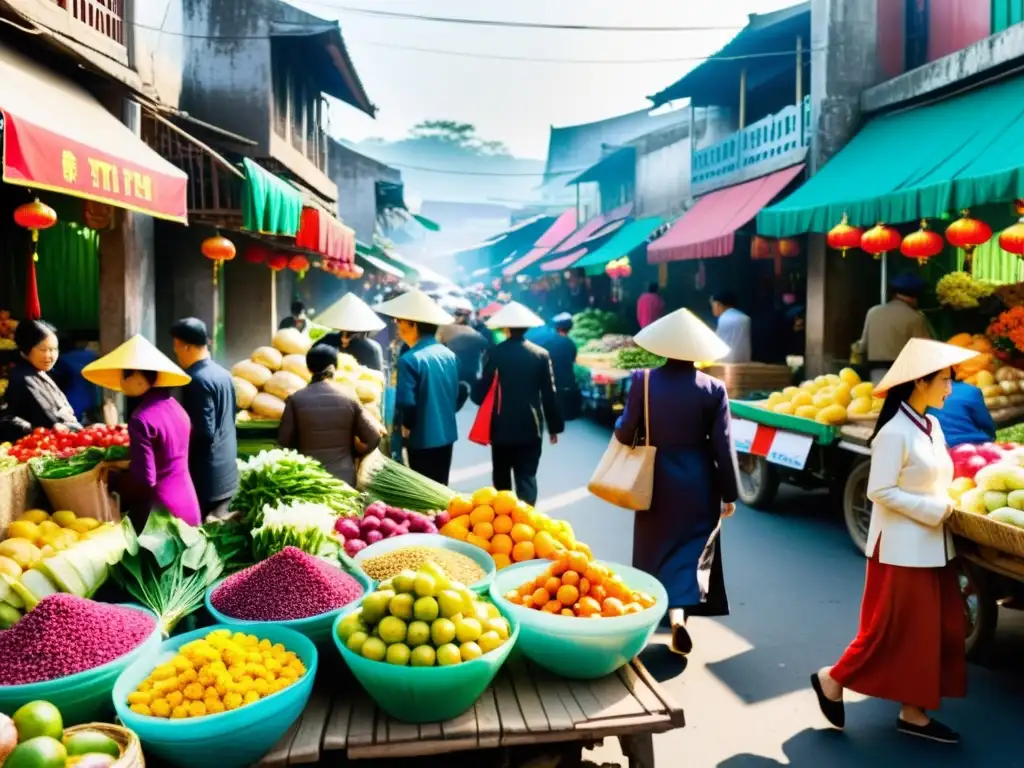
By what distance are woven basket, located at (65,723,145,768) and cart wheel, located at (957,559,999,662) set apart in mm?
4382

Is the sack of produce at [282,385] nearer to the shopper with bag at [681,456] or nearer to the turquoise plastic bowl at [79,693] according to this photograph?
the shopper with bag at [681,456]

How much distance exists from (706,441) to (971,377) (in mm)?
4046

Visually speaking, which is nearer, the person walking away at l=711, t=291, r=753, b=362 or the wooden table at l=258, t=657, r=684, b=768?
the wooden table at l=258, t=657, r=684, b=768

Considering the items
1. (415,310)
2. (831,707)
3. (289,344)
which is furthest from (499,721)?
(289,344)

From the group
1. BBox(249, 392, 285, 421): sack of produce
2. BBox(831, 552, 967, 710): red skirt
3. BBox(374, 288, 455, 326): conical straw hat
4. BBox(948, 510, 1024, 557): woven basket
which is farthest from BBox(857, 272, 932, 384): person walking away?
BBox(249, 392, 285, 421): sack of produce

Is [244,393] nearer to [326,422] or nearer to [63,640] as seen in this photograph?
[326,422]

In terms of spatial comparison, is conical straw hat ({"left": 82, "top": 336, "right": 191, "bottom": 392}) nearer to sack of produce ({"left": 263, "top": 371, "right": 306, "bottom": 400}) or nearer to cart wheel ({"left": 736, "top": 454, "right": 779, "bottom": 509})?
sack of produce ({"left": 263, "top": 371, "right": 306, "bottom": 400})

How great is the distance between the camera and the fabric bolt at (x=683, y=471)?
4852mm

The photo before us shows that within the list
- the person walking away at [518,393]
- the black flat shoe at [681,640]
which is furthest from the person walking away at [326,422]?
the black flat shoe at [681,640]

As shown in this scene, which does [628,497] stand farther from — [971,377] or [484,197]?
[484,197]

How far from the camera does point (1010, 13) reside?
950 centimetres

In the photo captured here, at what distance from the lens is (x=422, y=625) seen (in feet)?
9.03

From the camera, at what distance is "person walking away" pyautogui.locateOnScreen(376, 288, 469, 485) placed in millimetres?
6863

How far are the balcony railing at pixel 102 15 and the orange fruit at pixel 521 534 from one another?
654 centimetres
